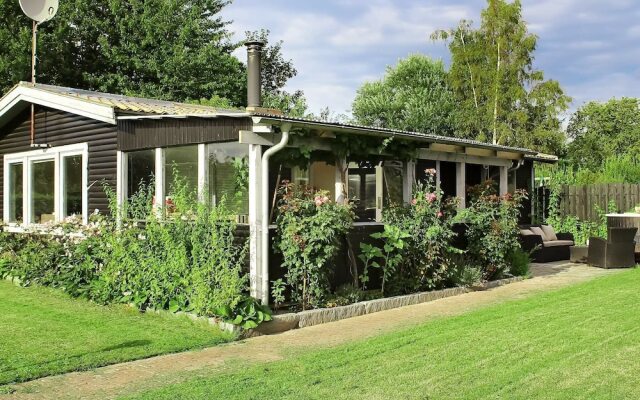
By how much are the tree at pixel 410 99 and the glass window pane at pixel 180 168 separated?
31.0 metres

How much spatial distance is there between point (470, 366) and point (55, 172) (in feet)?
31.0

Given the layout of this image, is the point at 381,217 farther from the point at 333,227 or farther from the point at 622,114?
the point at 622,114

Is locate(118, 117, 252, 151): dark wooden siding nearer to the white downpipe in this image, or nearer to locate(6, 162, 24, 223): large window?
the white downpipe

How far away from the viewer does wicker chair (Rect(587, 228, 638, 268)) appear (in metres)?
13.4

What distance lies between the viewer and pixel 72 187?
11820mm

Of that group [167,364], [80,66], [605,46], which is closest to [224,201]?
[167,364]

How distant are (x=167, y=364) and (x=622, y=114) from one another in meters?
50.6

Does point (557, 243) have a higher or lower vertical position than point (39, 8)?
lower

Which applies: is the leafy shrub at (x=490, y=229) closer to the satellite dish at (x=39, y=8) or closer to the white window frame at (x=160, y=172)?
the white window frame at (x=160, y=172)

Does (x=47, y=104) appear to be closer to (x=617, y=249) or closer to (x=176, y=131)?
(x=176, y=131)

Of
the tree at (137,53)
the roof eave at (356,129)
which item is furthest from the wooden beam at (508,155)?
the tree at (137,53)

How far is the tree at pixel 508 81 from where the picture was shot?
32625 mm

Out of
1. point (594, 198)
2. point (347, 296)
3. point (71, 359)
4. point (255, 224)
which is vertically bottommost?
point (71, 359)

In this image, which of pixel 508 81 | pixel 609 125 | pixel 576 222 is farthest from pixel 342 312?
pixel 609 125
